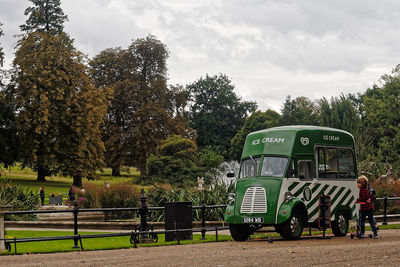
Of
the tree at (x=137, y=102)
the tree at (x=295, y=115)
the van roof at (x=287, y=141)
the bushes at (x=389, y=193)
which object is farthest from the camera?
the tree at (x=295, y=115)

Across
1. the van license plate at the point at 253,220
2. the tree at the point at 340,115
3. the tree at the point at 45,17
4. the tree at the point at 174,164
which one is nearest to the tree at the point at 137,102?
the tree at the point at 45,17

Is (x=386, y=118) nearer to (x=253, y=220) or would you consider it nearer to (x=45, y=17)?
(x=45, y=17)

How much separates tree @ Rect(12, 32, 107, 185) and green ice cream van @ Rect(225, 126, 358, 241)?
122 feet

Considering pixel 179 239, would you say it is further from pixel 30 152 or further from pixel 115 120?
pixel 115 120

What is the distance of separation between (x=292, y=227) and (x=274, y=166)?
1.72 m

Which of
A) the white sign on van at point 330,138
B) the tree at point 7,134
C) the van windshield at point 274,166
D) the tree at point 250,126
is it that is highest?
the tree at point 250,126

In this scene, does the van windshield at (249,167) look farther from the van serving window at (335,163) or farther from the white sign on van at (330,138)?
the white sign on van at (330,138)

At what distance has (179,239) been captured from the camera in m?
16.9

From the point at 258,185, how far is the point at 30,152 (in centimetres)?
4021

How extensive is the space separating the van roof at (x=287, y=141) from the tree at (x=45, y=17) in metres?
54.1

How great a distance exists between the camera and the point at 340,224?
18516mm

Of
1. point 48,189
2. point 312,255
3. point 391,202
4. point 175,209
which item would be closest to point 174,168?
point 48,189

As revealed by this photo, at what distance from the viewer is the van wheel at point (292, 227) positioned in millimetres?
16359

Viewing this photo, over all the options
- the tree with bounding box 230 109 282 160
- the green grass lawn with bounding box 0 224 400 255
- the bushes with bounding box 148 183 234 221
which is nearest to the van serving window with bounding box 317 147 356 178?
the green grass lawn with bounding box 0 224 400 255
